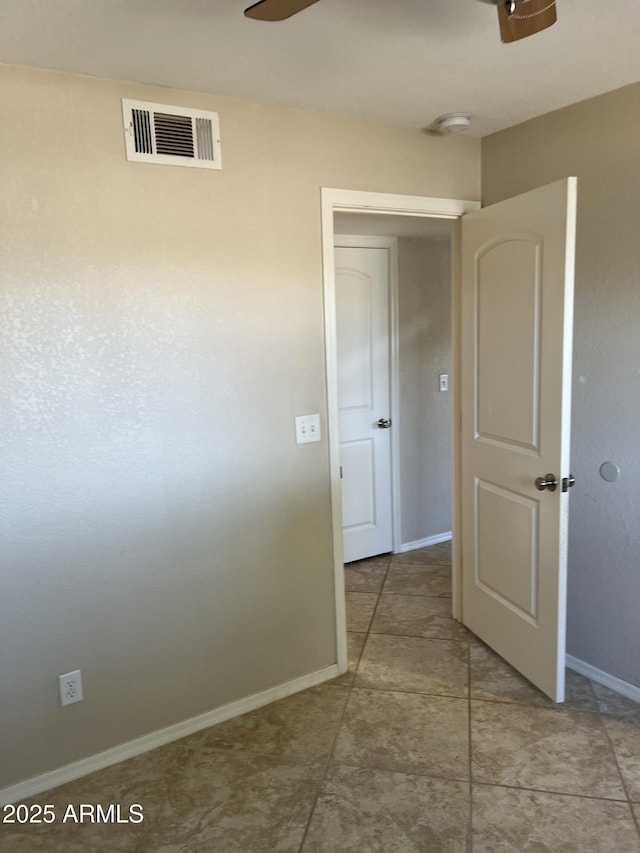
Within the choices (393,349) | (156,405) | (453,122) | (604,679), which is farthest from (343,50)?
(604,679)

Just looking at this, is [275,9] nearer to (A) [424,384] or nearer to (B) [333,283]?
(B) [333,283]

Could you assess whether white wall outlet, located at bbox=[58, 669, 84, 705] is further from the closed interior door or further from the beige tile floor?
the closed interior door

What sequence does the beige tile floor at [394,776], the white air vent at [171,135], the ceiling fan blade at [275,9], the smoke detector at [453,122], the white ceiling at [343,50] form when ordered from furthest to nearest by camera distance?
1. the smoke detector at [453,122]
2. the white air vent at [171,135]
3. the beige tile floor at [394,776]
4. the white ceiling at [343,50]
5. the ceiling fan blade at [275,9]

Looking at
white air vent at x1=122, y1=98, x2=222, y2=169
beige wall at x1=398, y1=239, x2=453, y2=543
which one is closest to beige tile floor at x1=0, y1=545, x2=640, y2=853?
beige wall at x1=398, y1=239, x2=453, y2=543

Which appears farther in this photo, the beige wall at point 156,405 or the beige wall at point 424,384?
the beige wall at point 424,384

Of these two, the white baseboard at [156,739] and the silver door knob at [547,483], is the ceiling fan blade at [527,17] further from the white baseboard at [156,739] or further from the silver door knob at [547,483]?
the white baseboard at [156,739]

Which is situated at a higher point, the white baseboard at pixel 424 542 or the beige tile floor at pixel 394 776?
the white baseboard at pixel 424 542

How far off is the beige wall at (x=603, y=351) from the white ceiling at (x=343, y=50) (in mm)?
181

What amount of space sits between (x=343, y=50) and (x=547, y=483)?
1606 mm

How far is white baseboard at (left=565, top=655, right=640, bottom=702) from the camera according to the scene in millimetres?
2348

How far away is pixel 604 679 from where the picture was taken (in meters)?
2.45

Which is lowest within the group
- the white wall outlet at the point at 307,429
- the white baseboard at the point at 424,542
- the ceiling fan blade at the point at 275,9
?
the white baseboard at the point at 424,542

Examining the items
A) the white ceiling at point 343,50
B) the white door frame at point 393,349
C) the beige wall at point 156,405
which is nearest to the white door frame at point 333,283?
the beige wall at point 156,405

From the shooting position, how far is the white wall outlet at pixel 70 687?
2.01 metres
